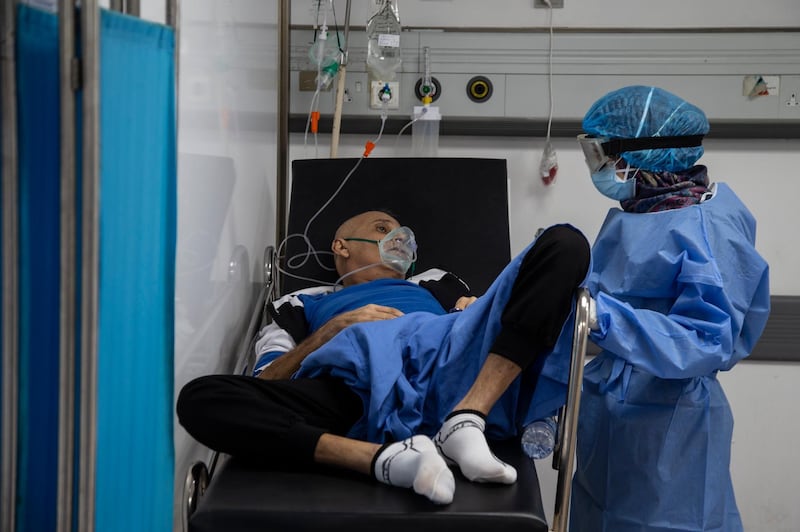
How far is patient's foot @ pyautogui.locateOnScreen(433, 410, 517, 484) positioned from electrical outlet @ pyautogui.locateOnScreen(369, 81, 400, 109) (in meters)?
1.48

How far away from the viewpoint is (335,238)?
2.66 metres

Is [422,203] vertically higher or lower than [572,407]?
higher

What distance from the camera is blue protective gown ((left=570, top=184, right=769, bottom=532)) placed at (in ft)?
6.11

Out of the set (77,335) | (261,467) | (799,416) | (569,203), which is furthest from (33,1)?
(799,416)

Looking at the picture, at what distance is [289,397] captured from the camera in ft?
6.18

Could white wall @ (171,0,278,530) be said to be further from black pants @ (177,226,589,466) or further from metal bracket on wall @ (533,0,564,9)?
metal bracket on wall @ (533,0,564,9)

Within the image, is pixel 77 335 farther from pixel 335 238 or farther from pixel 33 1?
pixel 335 238

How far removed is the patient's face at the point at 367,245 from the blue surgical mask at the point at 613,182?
2.26 ft

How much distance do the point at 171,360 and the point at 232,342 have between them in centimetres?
75

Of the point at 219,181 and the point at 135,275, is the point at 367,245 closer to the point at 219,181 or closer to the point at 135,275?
the point at 219,181

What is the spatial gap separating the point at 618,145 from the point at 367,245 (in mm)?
815

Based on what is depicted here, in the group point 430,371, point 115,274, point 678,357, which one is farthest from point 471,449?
point 115,274

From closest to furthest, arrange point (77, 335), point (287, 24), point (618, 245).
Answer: point (77, 335) → point (618, 245) → point (287, 24)

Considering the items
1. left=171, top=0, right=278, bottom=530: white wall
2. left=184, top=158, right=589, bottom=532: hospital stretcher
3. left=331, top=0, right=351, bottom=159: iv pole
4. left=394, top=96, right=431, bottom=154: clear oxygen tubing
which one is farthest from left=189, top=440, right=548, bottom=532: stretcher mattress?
left=394, top=96, right=431, bottom=154: clear oxygen tubing
